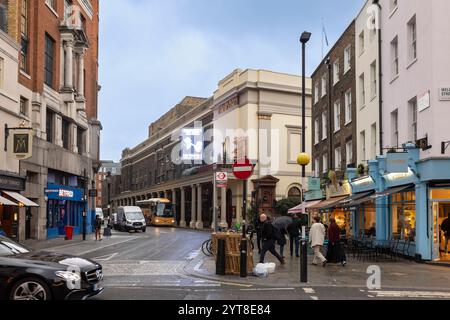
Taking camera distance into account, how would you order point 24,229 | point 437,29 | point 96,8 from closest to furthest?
point 437,29 → point 24,229 → point 96,8

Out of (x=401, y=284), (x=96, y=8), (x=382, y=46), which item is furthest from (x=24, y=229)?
(x=96, y=8)

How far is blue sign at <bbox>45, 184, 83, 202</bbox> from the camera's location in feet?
125

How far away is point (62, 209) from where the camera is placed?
143 ft

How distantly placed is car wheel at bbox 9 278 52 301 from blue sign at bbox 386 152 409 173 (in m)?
14.5

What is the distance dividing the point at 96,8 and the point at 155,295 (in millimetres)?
48574

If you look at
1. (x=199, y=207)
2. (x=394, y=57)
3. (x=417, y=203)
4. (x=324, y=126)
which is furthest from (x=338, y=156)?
(x=199, y=207)

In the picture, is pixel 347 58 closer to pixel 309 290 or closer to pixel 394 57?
pixel 394 57

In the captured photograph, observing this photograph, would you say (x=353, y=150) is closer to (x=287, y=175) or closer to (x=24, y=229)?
(x=24, y=229)

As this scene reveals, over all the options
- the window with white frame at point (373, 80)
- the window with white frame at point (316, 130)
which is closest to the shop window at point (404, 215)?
the window with white frame at point (373, 80)

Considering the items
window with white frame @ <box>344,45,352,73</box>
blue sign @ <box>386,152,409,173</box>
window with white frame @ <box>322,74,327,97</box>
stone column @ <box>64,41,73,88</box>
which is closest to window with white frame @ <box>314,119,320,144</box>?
window with white frame @ <box>322,74,327,97</box>

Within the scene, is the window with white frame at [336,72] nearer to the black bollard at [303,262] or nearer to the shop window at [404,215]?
the shop window at [404,215]

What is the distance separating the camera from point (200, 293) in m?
12.5

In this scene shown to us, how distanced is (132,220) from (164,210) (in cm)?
1397
